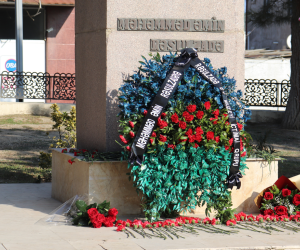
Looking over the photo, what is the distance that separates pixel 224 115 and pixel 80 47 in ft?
7.76

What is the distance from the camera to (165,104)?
4953 mm

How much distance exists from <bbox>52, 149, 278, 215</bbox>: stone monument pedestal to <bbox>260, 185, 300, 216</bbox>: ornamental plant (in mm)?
280

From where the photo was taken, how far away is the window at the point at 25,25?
64.1 ft

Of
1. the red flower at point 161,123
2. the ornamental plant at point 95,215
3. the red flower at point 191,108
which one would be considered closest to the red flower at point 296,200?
the red flower at point 191,108

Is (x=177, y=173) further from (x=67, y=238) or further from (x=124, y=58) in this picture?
(x=124, y=58)

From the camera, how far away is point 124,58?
19.1ft

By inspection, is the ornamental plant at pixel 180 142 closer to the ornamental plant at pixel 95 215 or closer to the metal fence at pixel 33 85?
the ornamental plant at pixel 95 215

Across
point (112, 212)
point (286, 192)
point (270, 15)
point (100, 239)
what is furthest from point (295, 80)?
point (100, 239)

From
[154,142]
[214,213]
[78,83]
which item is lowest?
[214,213]

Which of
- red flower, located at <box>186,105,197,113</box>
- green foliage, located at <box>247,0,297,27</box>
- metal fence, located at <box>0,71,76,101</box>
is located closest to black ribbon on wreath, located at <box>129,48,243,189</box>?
red flower, located at <box>186,105,197,113</box>

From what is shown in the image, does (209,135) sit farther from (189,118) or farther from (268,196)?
(268,196)

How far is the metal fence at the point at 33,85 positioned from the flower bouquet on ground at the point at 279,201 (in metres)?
12.1

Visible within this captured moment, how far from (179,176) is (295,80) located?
1015 cm

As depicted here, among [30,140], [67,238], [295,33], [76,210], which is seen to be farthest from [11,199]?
[295,33]
